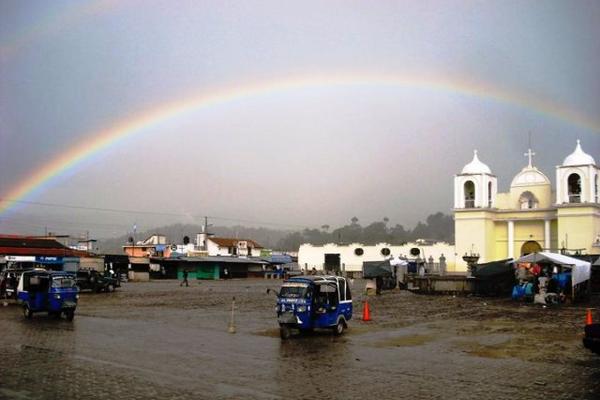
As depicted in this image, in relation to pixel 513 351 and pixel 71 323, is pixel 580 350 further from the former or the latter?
pixel 71 323

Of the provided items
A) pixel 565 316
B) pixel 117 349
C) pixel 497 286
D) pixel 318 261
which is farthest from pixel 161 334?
pixel 318 261

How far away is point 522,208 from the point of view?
257 feet

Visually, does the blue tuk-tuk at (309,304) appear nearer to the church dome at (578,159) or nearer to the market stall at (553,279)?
the market stall at (553,279)

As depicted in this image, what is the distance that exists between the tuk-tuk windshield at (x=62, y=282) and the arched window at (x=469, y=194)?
63.0 m

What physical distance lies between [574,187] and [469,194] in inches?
495

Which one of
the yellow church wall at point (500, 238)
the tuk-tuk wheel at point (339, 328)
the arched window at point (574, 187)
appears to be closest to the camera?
the tuk-tuk wheel at point (339, 328)

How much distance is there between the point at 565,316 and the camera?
1020 inches

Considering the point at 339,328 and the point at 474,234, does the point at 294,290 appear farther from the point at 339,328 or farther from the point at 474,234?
the point at 474,234

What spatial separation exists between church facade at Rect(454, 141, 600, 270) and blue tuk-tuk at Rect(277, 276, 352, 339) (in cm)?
5944

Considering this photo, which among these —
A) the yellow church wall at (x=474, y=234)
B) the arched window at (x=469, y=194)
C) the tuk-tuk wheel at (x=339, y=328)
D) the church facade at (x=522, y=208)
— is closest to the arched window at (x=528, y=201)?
the church facade at (x=522, y=208)

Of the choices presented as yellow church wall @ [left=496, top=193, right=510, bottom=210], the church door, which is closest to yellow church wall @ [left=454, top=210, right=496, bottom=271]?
yellow church wall @ [left=496, top=193, right=510, bottom=210]

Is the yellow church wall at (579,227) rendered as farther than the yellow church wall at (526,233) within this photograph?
No

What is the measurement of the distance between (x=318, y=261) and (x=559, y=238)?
3887 centimetres

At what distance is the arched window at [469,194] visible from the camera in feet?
260
